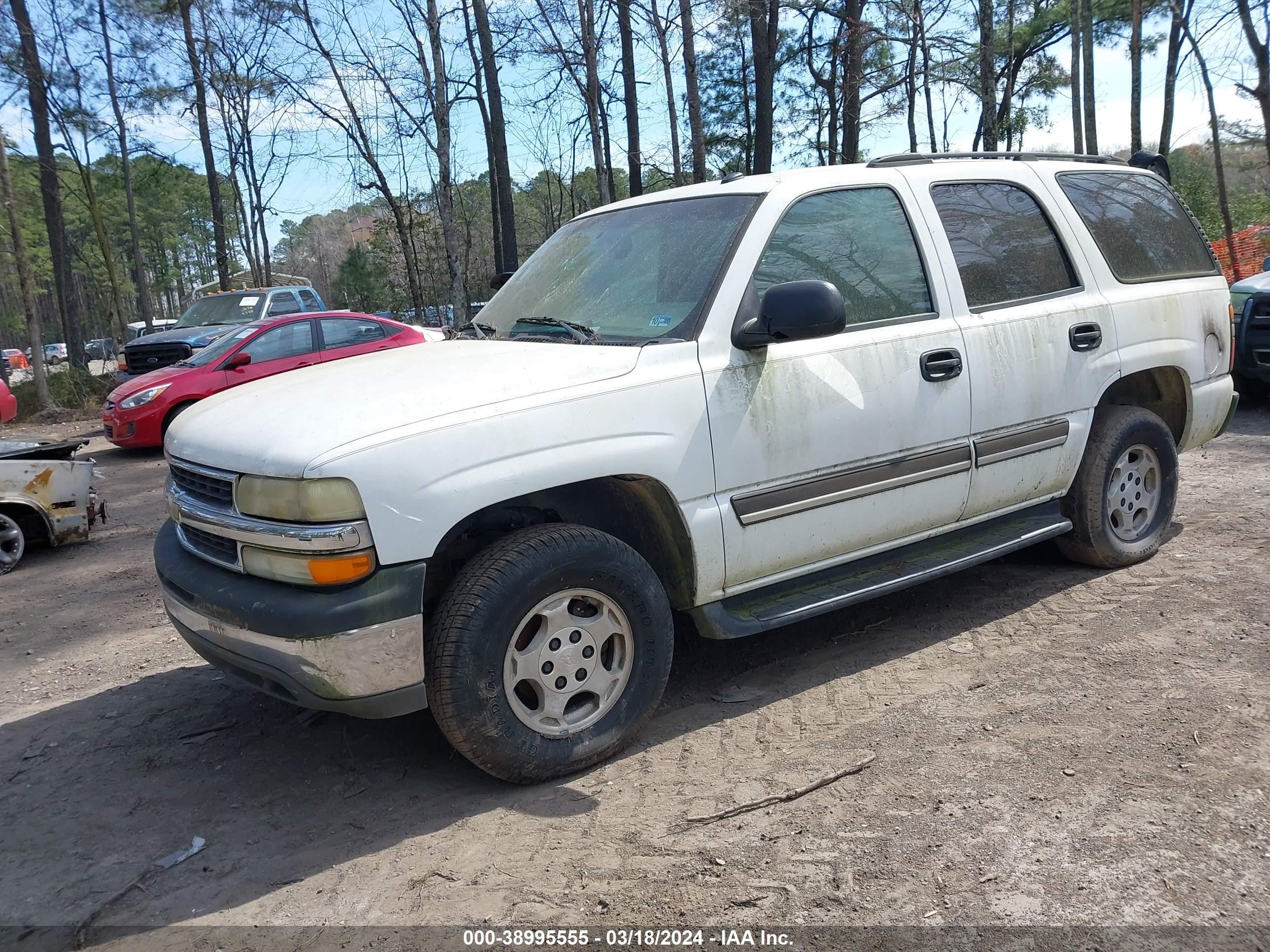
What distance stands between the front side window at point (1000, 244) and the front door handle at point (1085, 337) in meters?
0.20

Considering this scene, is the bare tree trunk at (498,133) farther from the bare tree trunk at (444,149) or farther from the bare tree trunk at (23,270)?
the bare tree trunk at (23,270)

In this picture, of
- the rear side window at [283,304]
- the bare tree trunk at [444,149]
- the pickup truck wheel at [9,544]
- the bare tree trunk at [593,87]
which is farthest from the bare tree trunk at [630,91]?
the pickup truck wheel at [9,544]

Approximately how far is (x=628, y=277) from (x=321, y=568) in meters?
1.76

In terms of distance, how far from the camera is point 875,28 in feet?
69.6

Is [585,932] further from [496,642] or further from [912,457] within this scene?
[912,457]

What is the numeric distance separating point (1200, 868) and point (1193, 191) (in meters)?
32.1

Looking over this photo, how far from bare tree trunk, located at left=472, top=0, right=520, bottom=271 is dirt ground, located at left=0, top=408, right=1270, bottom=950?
1643cm

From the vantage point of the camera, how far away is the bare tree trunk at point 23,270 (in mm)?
14750

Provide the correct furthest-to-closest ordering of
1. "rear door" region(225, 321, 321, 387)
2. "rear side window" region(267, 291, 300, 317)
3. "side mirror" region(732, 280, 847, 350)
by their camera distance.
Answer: "rear side window" region(267, 291, 300, 317) → "rear door" region(225, 321, 321, 387) → "side mirror" region(732, 280, 847, 350)

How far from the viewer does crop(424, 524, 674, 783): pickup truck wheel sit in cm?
301

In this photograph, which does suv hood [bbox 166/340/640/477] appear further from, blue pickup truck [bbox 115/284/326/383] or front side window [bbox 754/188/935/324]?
blue pickup truck [bbox 115/284/326/383]

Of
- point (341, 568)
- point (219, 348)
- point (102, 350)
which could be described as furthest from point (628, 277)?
point (102, 350)

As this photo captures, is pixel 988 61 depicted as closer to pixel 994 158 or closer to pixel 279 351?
pixel 279 351

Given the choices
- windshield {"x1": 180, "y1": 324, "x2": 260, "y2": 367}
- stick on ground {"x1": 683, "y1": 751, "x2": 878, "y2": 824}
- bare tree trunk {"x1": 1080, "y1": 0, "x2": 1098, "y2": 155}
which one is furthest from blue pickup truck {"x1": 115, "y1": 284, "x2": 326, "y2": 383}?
bare tree trunk {"x1": 1080, "y1": 0, "x2": 1098, "y2": 155}
